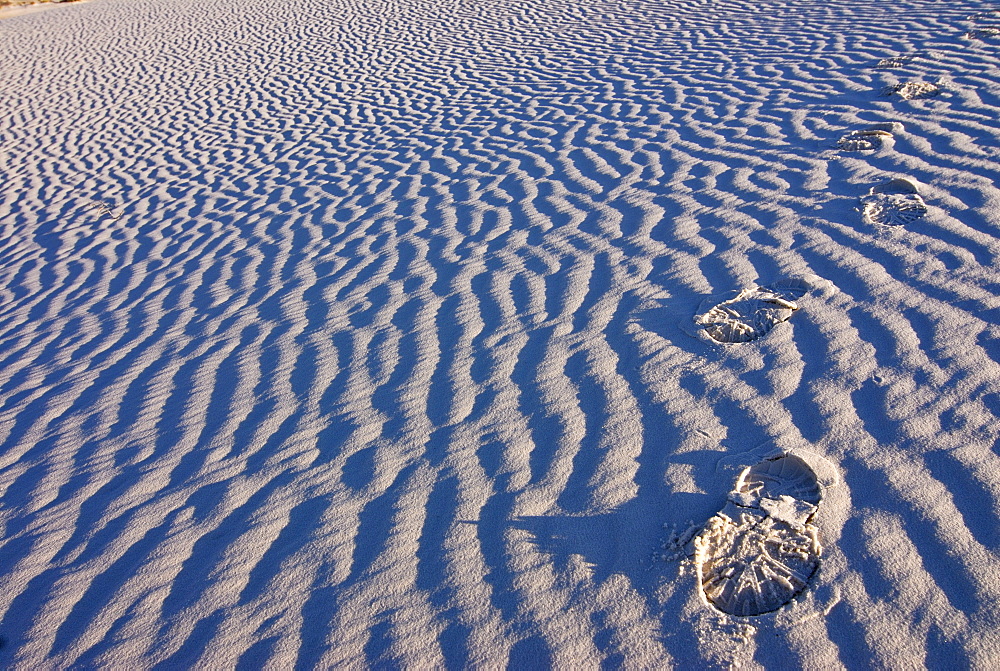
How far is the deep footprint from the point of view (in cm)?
291

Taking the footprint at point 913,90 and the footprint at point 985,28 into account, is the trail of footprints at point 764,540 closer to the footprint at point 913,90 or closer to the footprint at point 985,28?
the footprint at point 913,90

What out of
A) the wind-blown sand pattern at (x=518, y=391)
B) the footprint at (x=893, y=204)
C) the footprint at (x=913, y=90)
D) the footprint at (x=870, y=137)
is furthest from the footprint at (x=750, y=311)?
the footprint at (x=913, y=90)

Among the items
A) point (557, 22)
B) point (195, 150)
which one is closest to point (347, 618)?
point (195, 150)

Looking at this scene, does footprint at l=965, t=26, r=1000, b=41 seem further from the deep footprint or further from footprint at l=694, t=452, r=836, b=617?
footprint at l=694, t=452, r=836, b=617

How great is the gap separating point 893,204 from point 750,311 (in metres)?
1.33

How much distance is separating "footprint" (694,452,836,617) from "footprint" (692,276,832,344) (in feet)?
2.58

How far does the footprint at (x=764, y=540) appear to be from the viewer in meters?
1.89

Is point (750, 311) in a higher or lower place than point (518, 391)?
higher

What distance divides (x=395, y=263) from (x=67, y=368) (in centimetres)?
202

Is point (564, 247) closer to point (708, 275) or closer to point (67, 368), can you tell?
point (708, 275)

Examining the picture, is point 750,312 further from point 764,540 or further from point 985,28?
point 985,28

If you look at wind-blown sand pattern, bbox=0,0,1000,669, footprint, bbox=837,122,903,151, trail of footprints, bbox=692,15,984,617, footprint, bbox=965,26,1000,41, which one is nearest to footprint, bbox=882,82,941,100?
wind-blown sand pattern, bbox=0,0,1000,669

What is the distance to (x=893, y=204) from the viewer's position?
3.61 meters

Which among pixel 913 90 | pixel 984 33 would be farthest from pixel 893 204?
pixel 984 33
